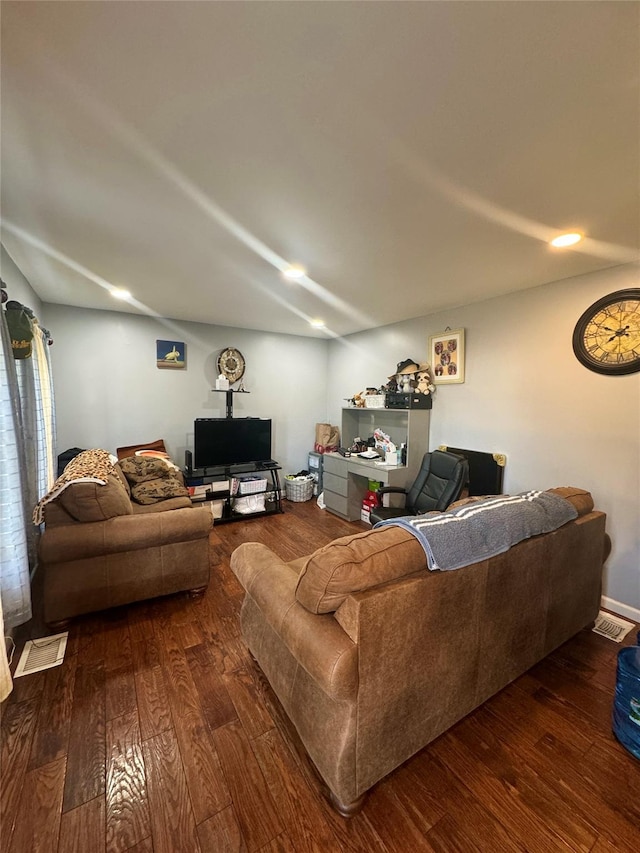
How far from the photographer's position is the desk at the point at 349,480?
3.58 metres

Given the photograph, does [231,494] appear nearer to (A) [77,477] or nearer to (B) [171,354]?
(B) [171,354]

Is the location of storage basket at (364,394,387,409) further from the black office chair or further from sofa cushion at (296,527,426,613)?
sofa cushion at (296,527,426,613)

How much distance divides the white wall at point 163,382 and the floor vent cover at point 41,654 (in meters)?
2.38

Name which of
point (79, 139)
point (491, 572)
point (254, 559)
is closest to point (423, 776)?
point (491, 572)

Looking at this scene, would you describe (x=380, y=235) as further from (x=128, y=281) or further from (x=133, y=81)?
(x=128, y=281)

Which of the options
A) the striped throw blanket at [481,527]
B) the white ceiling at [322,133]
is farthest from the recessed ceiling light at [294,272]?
the striped throw blanket at [481,527]

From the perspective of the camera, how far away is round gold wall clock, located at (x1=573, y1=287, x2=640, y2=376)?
2217 mm

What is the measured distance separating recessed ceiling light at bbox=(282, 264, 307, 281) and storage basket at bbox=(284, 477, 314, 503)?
2.85 meters

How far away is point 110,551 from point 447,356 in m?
3.39

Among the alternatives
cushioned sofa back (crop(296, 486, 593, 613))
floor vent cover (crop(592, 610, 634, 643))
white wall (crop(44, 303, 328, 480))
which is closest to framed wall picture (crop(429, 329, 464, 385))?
white wall (crop(44, 303, 328, 480))

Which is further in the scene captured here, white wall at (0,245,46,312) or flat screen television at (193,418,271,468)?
flat screen television at (193,418,271,468)

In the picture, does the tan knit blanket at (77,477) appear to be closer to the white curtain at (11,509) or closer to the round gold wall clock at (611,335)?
the white curtain at (11,509)

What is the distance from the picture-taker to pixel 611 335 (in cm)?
232

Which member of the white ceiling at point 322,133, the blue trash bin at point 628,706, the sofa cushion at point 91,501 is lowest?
the blue trash bin at point 628,706
